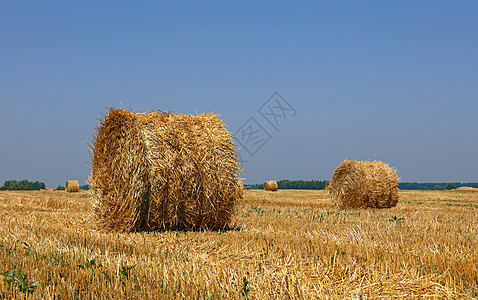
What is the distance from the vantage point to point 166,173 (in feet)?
25.1

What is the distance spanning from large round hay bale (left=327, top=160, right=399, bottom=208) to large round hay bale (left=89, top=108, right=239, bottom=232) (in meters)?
9.14

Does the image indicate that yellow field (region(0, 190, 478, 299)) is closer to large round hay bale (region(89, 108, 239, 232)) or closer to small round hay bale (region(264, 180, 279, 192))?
large round hay bale (region(89, 108, 239, 232))

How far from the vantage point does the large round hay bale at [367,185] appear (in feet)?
51.5

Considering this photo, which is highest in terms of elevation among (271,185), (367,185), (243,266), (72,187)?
(367,185)

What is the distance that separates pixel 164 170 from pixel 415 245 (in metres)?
4.58

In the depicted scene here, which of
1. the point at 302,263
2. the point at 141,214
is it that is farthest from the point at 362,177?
the point at 302,263

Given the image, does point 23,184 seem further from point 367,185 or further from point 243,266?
point 243,266

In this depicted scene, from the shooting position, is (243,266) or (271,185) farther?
(271,185)

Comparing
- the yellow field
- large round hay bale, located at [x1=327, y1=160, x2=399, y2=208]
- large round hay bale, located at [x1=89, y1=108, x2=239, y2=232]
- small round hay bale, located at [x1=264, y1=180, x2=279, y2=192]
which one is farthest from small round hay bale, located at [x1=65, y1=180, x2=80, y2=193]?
the yellow field

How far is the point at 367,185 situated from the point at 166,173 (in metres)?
10.4

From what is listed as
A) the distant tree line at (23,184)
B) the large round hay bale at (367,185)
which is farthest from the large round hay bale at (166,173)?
the distant tree line at (23,184)

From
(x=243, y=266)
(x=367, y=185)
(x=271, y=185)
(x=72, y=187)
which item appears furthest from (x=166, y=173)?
(x=271, y=185)

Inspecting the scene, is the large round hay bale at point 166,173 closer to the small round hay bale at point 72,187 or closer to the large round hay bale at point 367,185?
the large round hay bale at point 367,185

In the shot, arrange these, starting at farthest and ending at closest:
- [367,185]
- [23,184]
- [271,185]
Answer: [23,184] < [271,185] < [367,185]
